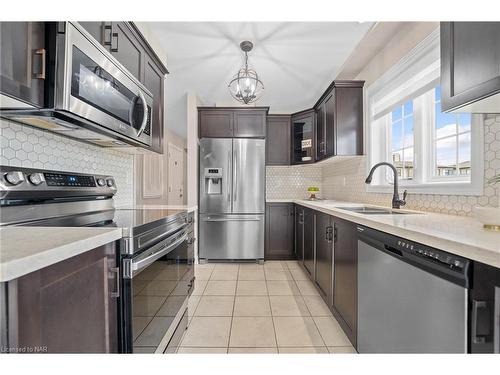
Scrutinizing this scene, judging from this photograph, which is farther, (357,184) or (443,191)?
(357,184)

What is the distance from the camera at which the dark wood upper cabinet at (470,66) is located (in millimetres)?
871

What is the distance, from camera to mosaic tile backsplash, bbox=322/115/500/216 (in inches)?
49.3

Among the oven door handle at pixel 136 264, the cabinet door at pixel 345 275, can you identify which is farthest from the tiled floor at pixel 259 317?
the oven door handle at pixel 136 264

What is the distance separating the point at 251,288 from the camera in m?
2.58

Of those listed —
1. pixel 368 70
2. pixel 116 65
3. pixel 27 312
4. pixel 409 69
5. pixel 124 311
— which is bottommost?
pixel 124 311

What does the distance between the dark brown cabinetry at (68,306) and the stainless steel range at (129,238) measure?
60mm

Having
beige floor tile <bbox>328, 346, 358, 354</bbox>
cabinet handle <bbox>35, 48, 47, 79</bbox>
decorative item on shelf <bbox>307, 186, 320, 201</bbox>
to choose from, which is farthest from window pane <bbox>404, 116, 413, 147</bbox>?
cabinet handle <bbox>35, 48, 47, 79</bbox>

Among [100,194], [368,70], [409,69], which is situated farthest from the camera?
[368,70]

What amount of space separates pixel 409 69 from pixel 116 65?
2.22 m

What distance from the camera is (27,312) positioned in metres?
0.54

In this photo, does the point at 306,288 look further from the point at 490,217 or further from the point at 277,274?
the point at 490,217

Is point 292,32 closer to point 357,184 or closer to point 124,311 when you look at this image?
point 357,184

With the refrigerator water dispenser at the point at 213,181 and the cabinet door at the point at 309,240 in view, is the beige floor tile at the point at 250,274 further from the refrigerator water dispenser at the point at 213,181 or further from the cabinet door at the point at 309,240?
the refrigerator water dispenser at the point at 213,181
